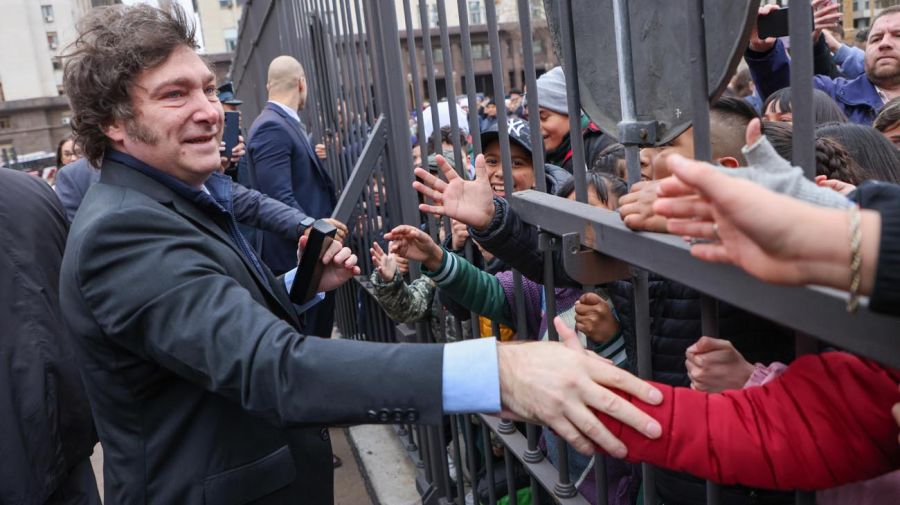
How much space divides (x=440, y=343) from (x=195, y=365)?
62 cm

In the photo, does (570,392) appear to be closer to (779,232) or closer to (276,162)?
(779,232)

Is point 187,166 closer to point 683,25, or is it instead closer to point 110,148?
point 110,148

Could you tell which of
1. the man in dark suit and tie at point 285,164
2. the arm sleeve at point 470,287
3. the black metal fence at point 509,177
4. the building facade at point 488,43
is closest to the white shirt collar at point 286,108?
the man in dark suit and tie at point 285,164

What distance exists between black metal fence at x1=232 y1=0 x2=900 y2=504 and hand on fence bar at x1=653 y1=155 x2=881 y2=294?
0.30ft

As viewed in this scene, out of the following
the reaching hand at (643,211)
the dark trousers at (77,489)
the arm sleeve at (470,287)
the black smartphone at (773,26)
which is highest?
the black smartphone at (773,26)

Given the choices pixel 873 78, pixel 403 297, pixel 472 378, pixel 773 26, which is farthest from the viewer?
pixel 873 78

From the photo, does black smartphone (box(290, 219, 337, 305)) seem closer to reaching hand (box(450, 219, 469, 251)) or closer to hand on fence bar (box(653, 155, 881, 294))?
reaching hand (box(450, 219, 469, 251))

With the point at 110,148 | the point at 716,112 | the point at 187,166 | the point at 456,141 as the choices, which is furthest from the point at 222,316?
the point at 716,112

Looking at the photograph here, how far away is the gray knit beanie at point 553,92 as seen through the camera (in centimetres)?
278

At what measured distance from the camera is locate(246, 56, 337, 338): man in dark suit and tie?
448 centimetres

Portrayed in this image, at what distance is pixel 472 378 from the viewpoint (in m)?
1.52

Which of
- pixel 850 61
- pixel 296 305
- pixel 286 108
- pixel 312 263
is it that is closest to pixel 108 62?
pixel 312 263

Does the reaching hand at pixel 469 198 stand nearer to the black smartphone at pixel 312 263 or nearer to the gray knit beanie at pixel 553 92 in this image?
the black smartphone at pixel 312 263

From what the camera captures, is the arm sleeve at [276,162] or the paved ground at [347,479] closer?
the paved ground at [347,479]
